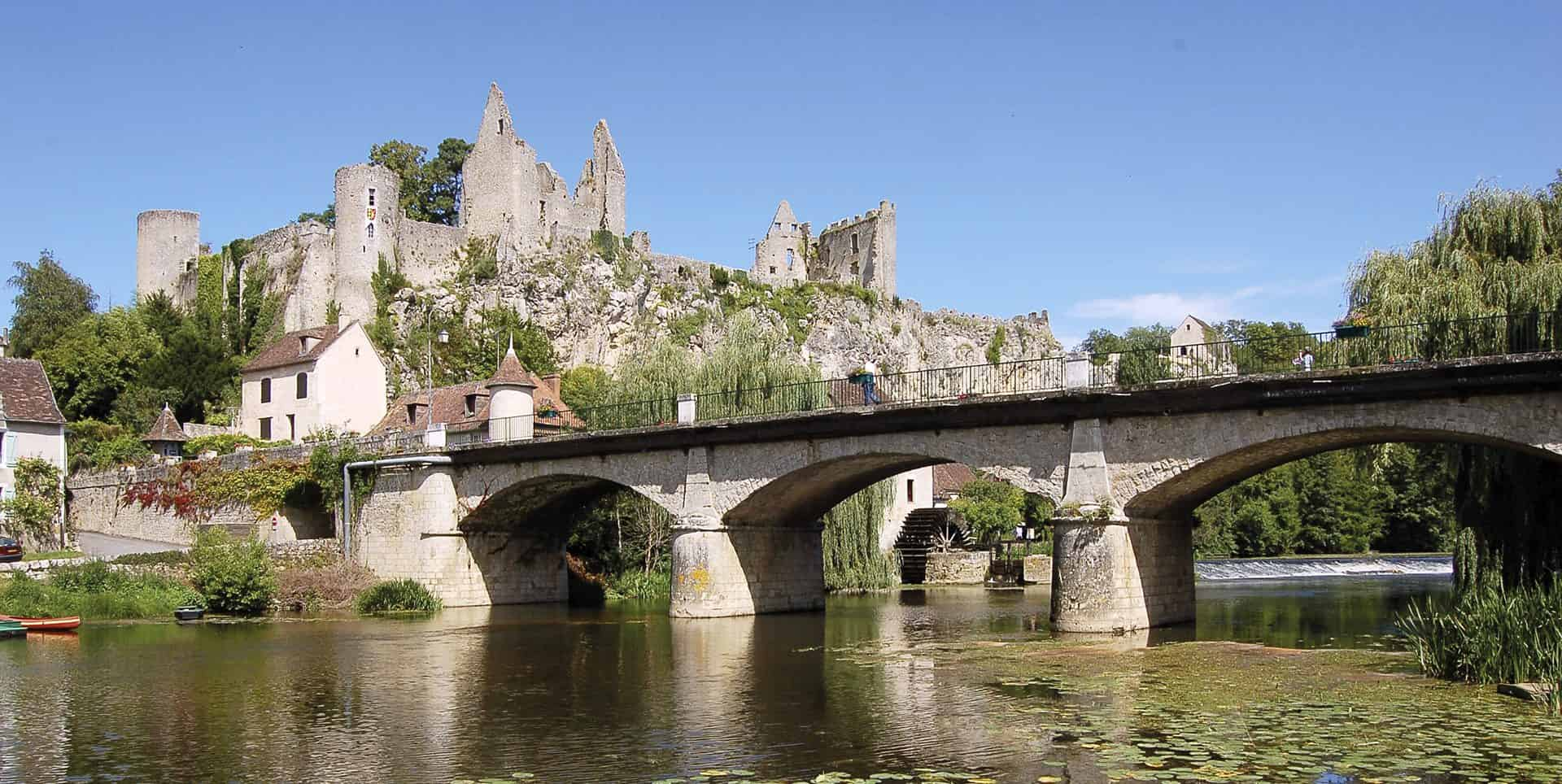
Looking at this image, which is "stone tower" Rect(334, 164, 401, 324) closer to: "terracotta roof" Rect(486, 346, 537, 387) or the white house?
the white house

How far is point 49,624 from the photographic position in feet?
103

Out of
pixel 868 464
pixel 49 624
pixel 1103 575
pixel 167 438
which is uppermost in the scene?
pixel 167 438

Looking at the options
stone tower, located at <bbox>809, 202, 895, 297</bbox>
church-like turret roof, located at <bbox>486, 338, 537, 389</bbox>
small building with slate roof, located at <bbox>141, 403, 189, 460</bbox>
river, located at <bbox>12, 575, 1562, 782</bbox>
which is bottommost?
river, located at <bbox>12, 575, 1562, 782</bbox>

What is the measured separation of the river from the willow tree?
2821 mm


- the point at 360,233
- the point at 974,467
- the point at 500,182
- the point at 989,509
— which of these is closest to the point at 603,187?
the point at 500,182

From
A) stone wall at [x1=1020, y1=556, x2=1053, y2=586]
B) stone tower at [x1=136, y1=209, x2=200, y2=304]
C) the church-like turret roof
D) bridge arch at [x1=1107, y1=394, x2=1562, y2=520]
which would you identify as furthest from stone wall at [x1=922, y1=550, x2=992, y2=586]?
stone tower at [x1=136, y1=209, x2=200, y2=304]

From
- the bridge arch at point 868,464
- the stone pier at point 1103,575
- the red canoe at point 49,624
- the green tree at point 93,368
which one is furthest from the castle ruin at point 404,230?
the stone pier at point 1103,575

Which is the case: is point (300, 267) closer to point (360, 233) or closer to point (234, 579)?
point (360, 233)

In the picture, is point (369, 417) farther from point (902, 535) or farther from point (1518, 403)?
point (1518, 403)

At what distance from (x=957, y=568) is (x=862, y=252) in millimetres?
40339

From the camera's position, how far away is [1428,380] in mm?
22594

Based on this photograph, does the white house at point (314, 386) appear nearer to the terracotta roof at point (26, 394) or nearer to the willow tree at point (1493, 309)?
the terracotta roof at point (26, 394)

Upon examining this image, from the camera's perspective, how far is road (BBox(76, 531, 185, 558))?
4416cm

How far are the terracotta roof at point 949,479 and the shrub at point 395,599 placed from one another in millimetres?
29940
